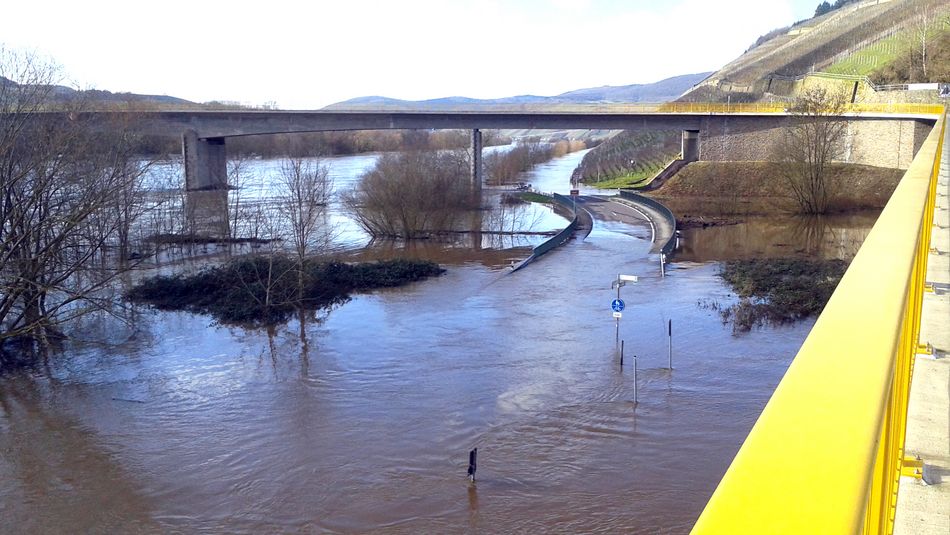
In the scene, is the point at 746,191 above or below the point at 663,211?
above

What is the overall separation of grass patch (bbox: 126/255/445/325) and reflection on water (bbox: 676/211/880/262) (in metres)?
15.5

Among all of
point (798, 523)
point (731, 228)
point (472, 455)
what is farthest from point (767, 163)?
point (798, 523)

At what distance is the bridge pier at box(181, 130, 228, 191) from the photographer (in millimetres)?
62594

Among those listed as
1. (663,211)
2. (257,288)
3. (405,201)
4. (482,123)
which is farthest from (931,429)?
(482,123)

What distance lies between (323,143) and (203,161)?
110 feet

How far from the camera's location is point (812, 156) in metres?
52.8

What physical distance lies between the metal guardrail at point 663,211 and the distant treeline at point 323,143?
24.1 metres

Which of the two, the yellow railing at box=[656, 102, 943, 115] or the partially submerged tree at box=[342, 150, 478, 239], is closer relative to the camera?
the partially submerged tree at box=[342, 150, 478, 239]

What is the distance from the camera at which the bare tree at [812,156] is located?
50344 millimetres

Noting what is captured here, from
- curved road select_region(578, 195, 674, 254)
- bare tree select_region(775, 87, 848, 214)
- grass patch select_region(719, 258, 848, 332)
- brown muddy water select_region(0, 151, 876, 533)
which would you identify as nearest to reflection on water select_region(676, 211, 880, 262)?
Answer: curved road select_region(578, 195, 674, 254)

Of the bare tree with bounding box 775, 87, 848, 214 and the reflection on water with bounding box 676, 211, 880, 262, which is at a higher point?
the bare tree with bounding box 775, 87, 848, 214

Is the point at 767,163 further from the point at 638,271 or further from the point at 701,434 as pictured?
the point at 701,434

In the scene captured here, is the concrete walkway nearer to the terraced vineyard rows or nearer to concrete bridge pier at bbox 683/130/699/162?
concrete bridge pier at bbox 683/130/699/162

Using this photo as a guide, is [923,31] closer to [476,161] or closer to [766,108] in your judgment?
[766,108]
